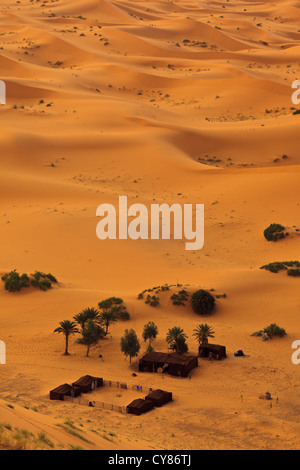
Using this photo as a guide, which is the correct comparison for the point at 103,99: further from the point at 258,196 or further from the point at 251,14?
the point at 251,14

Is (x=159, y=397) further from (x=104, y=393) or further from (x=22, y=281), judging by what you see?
(x=22, y=281)

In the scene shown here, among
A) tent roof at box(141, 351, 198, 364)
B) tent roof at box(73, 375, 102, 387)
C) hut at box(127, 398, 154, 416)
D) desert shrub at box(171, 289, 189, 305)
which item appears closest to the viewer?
hut at box(127, 398, 154, 416)

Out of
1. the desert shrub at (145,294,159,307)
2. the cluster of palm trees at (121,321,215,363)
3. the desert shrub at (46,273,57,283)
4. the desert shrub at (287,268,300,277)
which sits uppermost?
the desert shrub at (287,268,300,277)

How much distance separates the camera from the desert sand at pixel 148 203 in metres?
16.2

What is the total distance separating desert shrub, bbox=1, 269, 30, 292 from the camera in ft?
78.4

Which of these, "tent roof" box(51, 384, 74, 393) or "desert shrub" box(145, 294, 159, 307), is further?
"desert shrub" box(145, 294, 159, 307)

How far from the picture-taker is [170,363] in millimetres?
18719

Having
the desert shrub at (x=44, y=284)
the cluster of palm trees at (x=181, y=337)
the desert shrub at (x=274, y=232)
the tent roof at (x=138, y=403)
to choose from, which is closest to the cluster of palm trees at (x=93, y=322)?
the cluster of palm trees at (x=181, y=337)

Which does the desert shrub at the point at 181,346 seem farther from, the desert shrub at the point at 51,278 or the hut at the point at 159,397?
the desert shrub at the point at 51,278

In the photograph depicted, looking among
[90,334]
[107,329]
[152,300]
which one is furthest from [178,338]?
[152,300]

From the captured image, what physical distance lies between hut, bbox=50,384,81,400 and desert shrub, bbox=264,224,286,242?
16.1 metres

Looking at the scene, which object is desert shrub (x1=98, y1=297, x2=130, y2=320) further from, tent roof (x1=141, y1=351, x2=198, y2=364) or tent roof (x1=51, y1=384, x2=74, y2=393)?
tent roof (x1=51, y1=384, x2=74, y2=393)

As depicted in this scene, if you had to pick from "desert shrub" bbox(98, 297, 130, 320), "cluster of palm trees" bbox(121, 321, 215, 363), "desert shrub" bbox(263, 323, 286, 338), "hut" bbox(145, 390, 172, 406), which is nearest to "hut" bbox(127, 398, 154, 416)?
"hut" bbox(145, 390, 172, 406)
